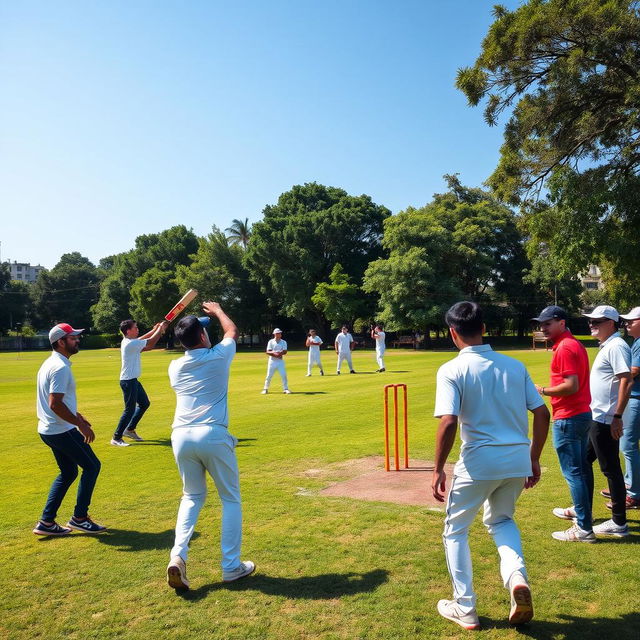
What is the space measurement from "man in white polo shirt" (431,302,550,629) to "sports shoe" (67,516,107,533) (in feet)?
13.2

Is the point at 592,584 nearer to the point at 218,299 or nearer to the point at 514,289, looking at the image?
the point at 514,289

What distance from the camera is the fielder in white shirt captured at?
16.0 ft

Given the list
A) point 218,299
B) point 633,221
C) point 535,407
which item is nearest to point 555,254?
point 633,221

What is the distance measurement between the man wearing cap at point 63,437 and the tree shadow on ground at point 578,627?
14.3 feet

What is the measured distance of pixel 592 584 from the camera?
184 inches

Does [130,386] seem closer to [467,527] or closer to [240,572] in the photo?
[240,572]

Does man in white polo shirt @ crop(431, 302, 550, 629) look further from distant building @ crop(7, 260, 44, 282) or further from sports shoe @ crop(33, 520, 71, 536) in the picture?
distant building @ crop(7, 260, 44, 282)

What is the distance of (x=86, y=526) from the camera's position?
6352 mm

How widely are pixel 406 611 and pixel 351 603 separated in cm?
43

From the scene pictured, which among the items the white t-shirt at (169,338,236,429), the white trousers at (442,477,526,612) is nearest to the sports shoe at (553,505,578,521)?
the white trousers at (442,477,526,612)

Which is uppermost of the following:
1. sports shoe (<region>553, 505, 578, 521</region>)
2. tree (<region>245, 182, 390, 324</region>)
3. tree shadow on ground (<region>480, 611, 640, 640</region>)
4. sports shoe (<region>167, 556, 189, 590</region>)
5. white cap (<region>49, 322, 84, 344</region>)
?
tree (<region>245, 182, 390, 324</region>)

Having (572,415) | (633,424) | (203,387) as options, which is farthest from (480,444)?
(633,424)

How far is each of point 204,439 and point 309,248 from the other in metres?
55.8

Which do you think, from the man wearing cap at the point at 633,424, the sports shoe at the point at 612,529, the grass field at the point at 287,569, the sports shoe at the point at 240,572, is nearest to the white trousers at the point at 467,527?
the grass field at the point at 287,569
